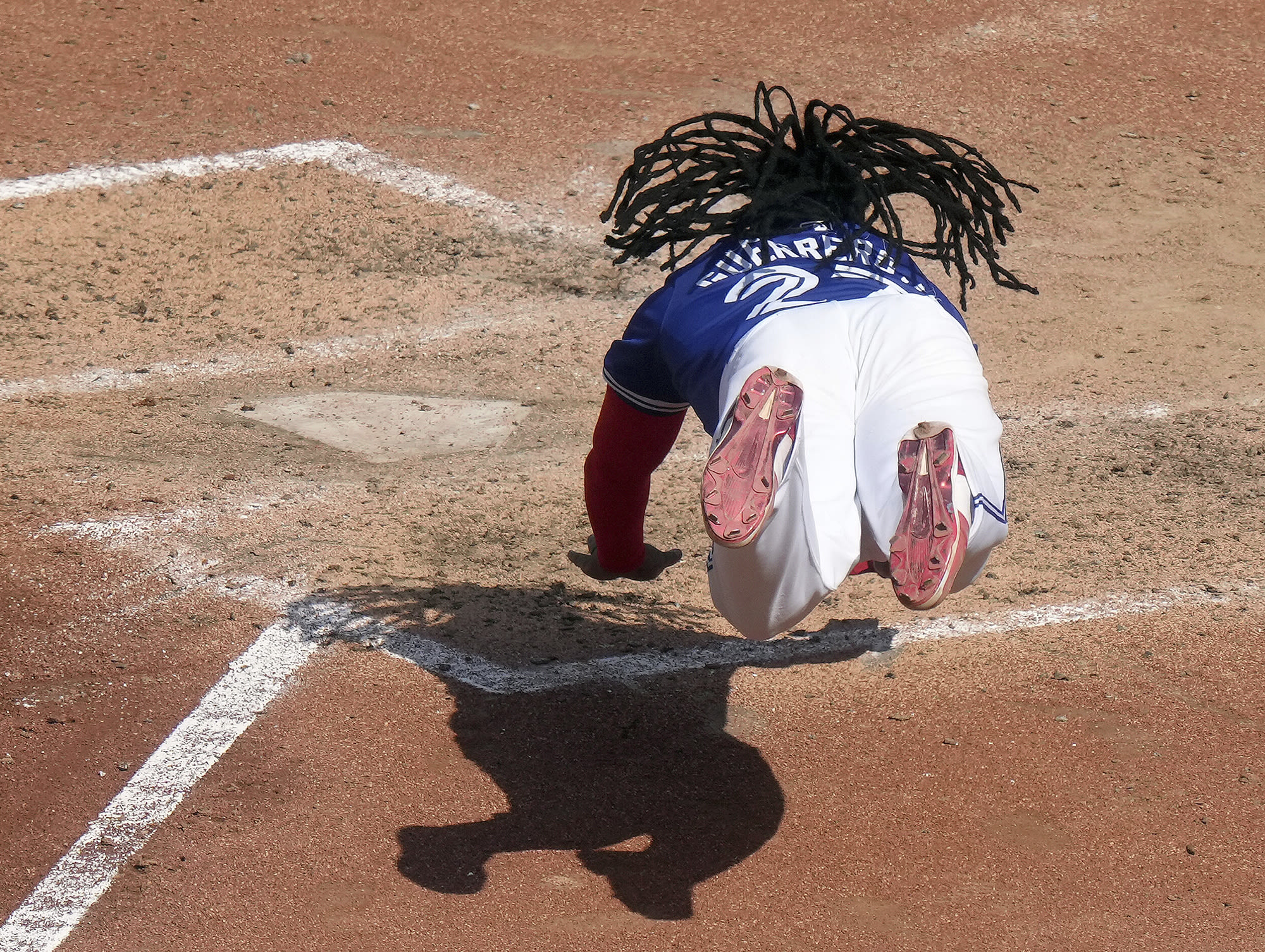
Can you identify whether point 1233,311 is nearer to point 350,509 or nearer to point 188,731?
point 350,509

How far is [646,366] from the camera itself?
3.86m

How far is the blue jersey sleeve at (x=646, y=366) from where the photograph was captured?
147 inches

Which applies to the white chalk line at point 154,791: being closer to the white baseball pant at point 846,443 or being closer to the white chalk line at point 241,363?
the white baseball pant at point 846,443

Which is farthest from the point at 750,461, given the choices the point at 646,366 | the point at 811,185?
the point at 811,185

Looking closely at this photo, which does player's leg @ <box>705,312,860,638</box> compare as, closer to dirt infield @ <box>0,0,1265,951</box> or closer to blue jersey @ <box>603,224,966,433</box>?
blue jersey @ <box>603,224,966,433</box>

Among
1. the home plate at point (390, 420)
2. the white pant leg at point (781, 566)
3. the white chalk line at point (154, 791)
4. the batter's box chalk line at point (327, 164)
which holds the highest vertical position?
the white pant leg at point (781, 566)

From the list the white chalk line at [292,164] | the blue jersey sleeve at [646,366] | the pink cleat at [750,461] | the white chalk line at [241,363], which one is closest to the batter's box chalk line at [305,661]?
the blue jersey sleeve at [646,366]

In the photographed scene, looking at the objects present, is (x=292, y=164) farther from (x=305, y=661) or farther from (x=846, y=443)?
(x=846, y=443)

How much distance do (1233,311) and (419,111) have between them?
511 centimetres

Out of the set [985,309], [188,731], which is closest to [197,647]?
[188,731]

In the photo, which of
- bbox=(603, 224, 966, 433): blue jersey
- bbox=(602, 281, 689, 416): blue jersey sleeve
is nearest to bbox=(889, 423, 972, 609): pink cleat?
bbox=(603, 224, 966, 433): blue jersey

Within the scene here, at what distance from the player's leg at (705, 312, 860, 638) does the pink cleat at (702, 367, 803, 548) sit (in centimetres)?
2

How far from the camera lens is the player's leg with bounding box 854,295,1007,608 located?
285cm

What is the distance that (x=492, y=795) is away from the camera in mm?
3750
